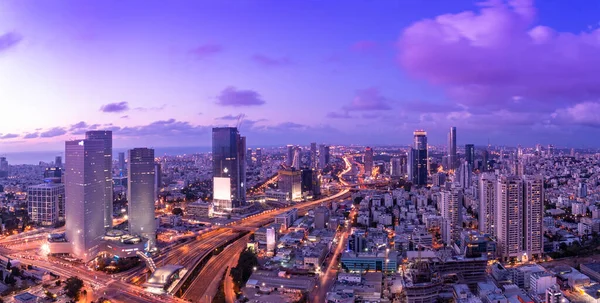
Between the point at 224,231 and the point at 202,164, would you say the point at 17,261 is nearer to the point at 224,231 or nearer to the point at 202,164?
the point at 224,231

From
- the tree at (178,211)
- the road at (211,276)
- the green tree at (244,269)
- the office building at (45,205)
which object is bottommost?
the road at (211,276)

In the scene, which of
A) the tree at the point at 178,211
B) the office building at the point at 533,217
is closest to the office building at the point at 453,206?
the office building at the point at 533,217

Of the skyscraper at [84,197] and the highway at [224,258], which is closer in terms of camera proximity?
the highway at [224,258]

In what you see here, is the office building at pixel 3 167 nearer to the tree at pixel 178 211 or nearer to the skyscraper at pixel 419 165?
the tree at pixel 178 211

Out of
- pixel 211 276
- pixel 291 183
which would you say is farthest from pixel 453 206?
pixel 211 276

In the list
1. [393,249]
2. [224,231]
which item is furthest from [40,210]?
[393,249]

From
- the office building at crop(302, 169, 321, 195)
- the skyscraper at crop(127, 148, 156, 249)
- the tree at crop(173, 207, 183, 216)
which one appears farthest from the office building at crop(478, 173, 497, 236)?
the tree at crop(173, 207, 183, 216)
